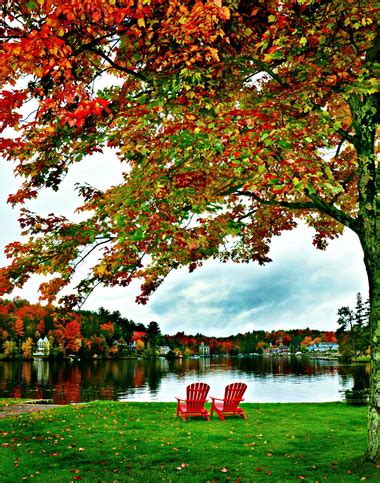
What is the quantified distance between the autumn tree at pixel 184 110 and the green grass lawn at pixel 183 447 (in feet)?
6.17

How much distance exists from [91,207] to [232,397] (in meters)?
8.30

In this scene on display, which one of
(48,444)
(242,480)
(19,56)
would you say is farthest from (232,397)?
(19,56)

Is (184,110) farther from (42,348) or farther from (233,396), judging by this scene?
(42,348)

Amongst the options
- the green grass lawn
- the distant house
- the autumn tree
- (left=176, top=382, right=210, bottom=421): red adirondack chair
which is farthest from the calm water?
the distant house

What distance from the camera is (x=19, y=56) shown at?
5508mm

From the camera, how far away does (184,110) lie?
26.6 ft

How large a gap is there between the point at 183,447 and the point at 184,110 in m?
7.56

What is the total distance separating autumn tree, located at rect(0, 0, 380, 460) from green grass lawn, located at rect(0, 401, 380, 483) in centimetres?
188

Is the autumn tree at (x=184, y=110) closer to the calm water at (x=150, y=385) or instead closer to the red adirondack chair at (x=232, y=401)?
the red adirondack chair at (x=232, y=401)

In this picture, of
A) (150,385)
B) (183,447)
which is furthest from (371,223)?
(150,385)

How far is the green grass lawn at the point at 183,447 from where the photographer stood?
8773 millimetres

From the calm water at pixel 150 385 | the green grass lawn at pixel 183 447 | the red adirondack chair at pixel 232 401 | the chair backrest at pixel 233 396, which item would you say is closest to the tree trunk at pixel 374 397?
the green grass lawn at pixel 183 447

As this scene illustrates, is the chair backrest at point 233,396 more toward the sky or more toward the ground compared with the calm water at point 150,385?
more toward the sky

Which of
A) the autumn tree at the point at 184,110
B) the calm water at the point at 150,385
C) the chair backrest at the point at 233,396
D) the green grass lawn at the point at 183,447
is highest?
the autumn tree at the point at 184,110
